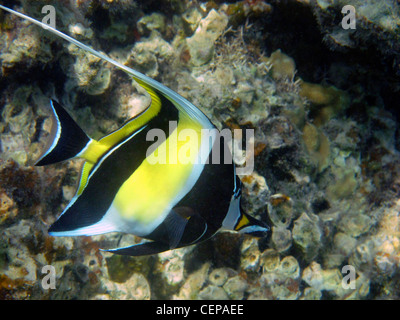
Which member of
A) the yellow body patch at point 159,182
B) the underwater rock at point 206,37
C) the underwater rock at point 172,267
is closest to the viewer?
the yellow body patch at point 159,182

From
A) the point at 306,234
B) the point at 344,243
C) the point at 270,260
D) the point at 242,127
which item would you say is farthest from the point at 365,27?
the point at 270,260

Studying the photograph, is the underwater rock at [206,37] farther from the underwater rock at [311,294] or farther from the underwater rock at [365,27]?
the underwater rock at [311,294]

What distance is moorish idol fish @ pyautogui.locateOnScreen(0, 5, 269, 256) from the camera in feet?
3.67

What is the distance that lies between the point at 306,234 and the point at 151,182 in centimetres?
212

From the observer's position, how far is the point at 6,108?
8.08 feet

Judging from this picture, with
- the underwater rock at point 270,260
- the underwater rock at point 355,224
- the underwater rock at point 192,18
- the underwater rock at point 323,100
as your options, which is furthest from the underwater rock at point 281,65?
the underwater rock at point 270,260

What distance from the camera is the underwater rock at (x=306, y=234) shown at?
2.70m

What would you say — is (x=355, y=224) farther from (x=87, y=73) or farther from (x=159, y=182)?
(x=87, y=73)

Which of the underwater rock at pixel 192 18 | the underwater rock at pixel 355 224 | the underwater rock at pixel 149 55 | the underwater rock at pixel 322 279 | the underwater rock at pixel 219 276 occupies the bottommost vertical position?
the underwater rock at pixel 322 279

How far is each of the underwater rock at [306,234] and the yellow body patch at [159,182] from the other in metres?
1.94

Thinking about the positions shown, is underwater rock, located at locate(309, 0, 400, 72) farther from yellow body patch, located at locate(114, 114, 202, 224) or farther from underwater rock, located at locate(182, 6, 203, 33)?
yellow body patch, located at locate(114, 114, 202, 224)

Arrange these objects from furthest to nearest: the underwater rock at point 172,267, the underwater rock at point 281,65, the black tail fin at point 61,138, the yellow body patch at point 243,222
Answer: the underwater rock at point 281,65
the underwater rock at point 172,267
the yellow body patch at point 243,222
the black tail fin at point 61,138

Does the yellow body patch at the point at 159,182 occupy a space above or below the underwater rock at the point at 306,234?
above

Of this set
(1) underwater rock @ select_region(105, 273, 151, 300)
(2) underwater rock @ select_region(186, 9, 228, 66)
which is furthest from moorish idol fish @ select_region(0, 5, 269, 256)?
(2) underwater rock @ select_region(186, 9, 228, 66)
